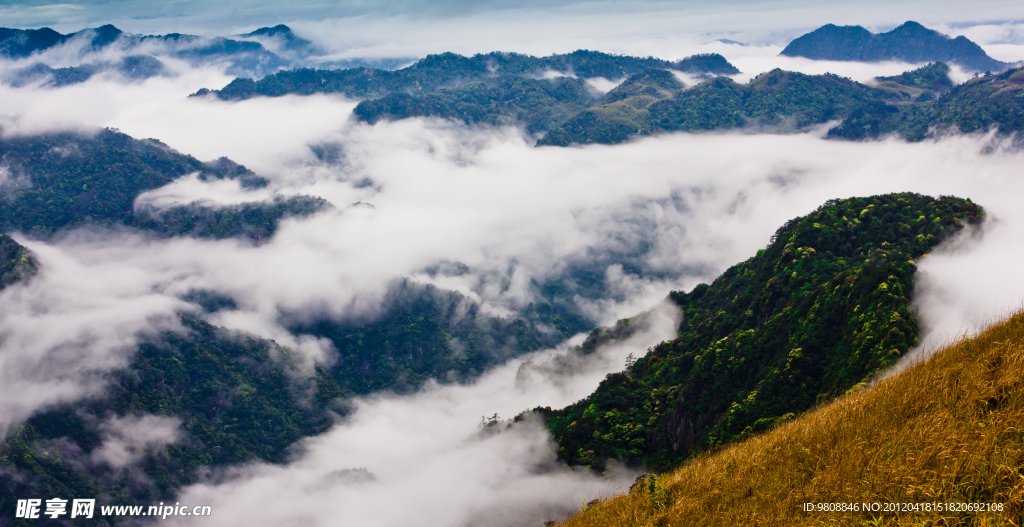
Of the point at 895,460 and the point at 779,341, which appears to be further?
the point at 779,341

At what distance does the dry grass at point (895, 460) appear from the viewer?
26.0 feet

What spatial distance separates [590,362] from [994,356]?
119 meters

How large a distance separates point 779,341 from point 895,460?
57.0 meters

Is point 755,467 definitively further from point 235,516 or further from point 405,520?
point 235,516

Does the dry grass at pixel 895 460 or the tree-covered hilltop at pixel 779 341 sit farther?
the tree-covered hilltop at pixel 779 341

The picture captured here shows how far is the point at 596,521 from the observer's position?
497 inches

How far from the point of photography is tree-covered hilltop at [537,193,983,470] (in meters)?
49.3

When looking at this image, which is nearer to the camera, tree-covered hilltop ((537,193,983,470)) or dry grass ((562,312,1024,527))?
dry grass ((562,312,1024,527))

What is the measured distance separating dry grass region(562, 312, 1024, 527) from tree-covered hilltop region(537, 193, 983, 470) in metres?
33.1

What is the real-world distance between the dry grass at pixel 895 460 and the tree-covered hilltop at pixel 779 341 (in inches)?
1303

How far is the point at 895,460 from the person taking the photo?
29.6 feet

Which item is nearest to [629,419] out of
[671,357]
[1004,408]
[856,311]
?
[671,357]

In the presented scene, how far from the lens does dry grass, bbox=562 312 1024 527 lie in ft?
26.0

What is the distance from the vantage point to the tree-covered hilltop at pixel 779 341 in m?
49.3
